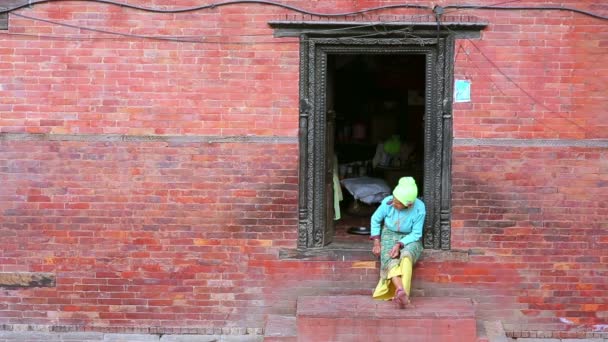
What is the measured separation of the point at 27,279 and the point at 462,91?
15.0 feet

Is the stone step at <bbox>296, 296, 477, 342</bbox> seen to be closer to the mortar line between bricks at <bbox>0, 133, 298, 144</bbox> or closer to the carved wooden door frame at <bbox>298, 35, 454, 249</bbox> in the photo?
the carved wooden door frame at <bbox>298, 35, 454, 249</bbox>

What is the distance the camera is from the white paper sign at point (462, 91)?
608 cm

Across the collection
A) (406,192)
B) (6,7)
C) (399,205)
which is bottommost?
(399,205)

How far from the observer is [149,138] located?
6.15 metres

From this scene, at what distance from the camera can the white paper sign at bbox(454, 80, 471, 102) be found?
20.0 feet

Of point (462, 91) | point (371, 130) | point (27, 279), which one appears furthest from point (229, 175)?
point (371, 130)

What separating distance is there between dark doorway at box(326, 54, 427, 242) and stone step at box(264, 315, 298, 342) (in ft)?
3.42

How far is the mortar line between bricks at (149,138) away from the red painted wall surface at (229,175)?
0.04m

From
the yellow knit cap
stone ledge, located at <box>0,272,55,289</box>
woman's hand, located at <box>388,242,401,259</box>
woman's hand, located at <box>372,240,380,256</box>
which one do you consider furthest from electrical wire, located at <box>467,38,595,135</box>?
stone ledge, located at <box>0,272,55,289</box>

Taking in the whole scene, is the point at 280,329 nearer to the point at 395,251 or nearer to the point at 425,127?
the point at 395,251

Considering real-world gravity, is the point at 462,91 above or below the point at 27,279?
above

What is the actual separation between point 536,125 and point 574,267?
143cm

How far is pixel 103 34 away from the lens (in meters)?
6.10

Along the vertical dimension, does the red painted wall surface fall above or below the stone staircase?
above
